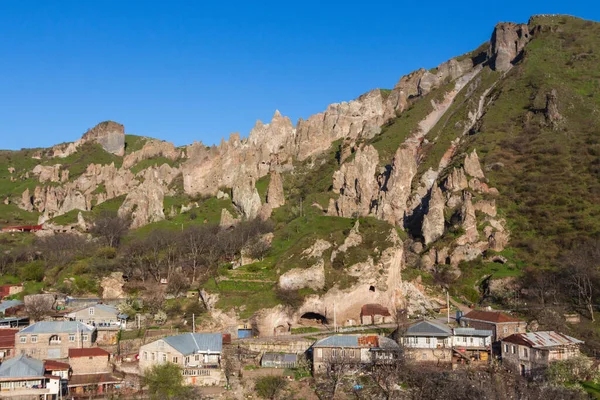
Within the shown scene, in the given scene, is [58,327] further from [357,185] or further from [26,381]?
[357,185]

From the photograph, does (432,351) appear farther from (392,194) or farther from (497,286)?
(392,194)

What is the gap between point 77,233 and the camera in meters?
107

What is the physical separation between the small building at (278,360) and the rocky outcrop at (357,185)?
149 feet

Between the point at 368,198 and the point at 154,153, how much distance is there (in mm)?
86335

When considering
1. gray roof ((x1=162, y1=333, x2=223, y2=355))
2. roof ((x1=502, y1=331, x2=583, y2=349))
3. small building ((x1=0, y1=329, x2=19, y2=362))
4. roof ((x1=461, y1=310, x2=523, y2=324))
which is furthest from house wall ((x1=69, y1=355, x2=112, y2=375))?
roof ((x1=461, y1=310, x2=523, y2=324))

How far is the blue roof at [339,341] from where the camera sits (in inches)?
1977

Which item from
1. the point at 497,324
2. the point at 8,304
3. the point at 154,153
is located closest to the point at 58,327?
the point at 8,304

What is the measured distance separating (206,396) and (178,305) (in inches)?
802

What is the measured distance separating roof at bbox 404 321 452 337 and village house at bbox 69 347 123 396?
22309 mm

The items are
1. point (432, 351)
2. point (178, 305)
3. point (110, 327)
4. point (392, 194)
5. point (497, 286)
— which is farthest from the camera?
point (392, 194)

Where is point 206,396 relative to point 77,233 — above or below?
below

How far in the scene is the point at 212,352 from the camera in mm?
48812

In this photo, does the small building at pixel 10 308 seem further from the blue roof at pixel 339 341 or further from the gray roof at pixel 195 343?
the blue roof at pixel 339 341

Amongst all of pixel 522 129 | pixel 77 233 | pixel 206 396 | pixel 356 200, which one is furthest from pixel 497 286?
pixel 77 233
